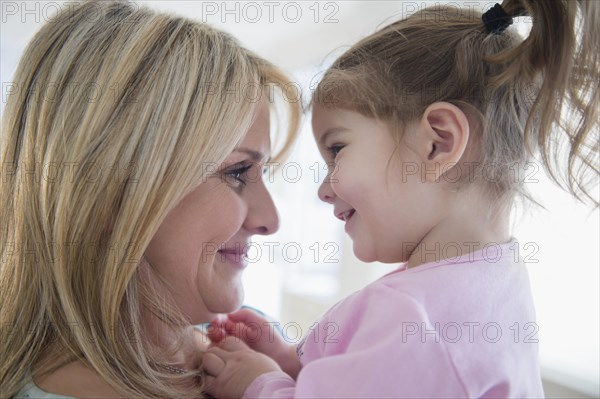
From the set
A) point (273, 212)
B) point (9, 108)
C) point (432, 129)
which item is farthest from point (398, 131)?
point (9, 108)

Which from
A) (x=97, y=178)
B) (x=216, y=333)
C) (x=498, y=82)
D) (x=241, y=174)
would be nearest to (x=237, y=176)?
(x=241, y=174)

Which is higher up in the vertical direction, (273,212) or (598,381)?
(273,212)

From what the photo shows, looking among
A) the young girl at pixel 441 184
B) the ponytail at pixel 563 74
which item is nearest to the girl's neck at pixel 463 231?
the young girl at pixel 441 184

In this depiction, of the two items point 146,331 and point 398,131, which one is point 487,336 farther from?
point 146,331

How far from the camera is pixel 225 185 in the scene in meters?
1.12

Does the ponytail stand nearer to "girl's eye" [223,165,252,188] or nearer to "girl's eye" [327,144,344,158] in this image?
"girl's eye" [327,144,344,158]

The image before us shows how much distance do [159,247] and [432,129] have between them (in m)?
0.54

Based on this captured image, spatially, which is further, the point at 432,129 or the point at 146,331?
the point at 146,331

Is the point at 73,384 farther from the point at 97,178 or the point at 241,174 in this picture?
the point at 241,174

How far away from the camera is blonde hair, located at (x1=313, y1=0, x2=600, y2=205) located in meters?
0.84

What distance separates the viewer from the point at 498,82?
930 millimetres

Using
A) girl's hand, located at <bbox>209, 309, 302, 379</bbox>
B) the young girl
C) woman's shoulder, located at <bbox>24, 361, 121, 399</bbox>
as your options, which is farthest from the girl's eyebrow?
woman's shoulder, located at <bbox>24, 361, 121, 399</bbox>

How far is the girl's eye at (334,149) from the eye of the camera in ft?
3.53

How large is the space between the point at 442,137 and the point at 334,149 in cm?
21
